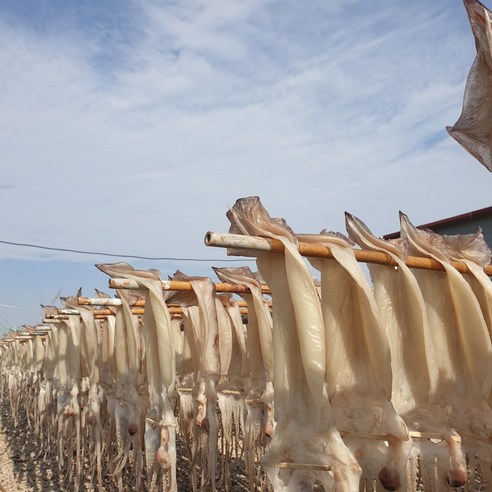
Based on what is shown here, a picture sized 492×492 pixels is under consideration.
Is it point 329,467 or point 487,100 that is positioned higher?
point 487,100

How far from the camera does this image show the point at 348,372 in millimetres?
3207

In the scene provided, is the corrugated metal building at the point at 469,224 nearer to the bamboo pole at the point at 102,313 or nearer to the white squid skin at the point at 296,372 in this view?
the bamboo pole at the point at 102,313

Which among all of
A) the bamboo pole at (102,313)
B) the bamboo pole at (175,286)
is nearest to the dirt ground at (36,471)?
the bamboo pole at (102,313)

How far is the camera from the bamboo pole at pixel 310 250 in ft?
9.09

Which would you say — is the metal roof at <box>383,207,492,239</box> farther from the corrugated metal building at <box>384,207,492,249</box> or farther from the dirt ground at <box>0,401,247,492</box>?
the dirt ground at <box>0,401,247,492</box>

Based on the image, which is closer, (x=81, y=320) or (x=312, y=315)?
(x=312, y=315)

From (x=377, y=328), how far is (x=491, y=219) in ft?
34.3

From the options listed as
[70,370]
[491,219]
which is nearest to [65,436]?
[70,370]

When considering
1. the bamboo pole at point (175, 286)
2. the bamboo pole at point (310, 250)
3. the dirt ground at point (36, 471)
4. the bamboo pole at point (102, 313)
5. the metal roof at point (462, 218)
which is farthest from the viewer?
the metal roof at point (462, 218)

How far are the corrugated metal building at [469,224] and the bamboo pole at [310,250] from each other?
29.7 feet

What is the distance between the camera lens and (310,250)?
10.3ft

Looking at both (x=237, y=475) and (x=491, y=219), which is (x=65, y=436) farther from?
(x=491, y=219)

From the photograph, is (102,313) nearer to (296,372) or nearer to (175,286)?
(175,286)

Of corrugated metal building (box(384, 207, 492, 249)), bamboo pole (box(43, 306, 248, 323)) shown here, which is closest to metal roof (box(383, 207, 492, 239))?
corrugated metal building (box(384, 207, 492, 249))
